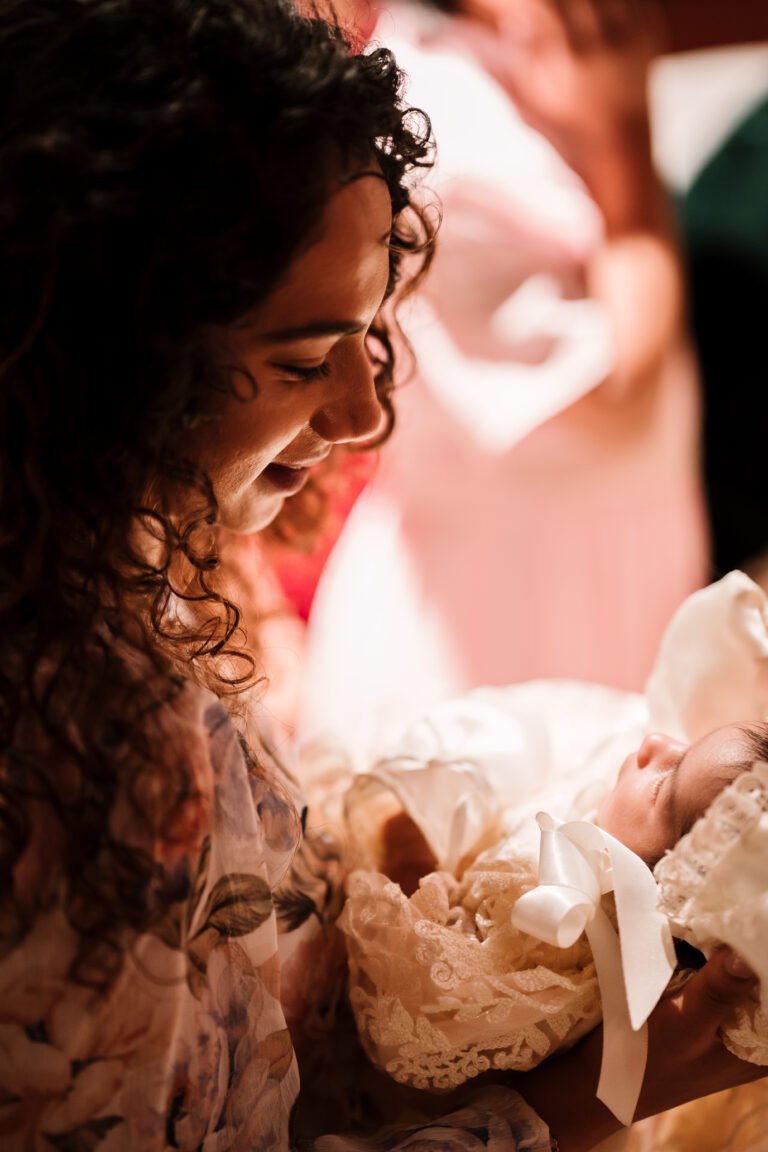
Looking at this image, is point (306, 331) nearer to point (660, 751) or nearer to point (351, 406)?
point (351, 406)

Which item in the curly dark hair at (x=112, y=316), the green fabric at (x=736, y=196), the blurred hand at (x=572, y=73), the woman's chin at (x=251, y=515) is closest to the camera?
A: the curly dark hair at (x=112, y=316)

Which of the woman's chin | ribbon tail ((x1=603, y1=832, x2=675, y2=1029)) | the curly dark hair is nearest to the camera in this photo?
the curly dark hair

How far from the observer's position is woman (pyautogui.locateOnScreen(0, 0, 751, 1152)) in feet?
2.12

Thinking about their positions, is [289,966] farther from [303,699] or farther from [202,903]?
[303,699]

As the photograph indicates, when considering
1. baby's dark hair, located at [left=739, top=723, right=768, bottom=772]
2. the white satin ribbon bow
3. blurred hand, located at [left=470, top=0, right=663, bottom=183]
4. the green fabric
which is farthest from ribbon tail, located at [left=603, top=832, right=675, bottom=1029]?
the green fabric

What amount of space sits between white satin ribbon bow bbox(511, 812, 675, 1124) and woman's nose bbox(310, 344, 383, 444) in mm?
355

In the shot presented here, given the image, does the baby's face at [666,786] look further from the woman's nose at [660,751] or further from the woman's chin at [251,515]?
the woman's chin at [251,515]

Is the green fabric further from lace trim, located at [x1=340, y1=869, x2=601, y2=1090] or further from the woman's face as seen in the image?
lace trim, located at [x1=340, y1=869, x2=601, y2=1090]

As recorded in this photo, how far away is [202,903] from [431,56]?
5.02 feet

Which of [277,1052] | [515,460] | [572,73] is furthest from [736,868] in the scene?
[572,73]

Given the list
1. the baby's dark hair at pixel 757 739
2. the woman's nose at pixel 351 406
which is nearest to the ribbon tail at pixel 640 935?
the baby's dark hair at pixel 757 739

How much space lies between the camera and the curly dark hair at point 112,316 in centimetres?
64

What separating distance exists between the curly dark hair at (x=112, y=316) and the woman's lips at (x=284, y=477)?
177 millimetres

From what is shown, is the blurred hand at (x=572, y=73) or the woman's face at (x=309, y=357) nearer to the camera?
the woman's face at (x=309, y=357)
